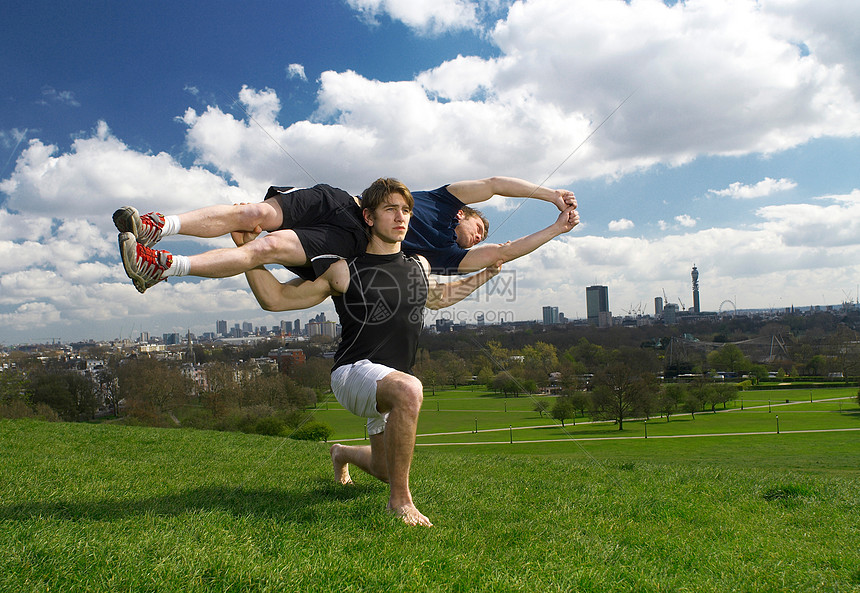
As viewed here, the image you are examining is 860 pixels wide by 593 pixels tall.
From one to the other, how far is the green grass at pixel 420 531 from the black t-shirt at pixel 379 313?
105cm

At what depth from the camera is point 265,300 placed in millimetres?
3977

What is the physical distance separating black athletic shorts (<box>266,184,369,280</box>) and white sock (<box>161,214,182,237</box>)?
28.8 inches

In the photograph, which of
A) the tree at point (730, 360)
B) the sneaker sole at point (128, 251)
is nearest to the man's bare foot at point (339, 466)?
the sneaker sole at point (128, 251)

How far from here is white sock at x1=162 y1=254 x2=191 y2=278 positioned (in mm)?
3309

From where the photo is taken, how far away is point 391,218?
13.2 ft

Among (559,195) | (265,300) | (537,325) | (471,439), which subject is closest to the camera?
(265,300)

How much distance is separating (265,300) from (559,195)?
114 inches

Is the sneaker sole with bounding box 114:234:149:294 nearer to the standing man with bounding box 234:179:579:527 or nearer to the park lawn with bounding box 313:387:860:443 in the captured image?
the standing man with bounding box 234:179:579:527

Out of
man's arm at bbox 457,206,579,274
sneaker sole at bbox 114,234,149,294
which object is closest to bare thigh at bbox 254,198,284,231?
sneaker sole at bbox 114,234,149,294

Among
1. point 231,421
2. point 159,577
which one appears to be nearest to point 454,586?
point 159,577

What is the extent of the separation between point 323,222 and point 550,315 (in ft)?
291

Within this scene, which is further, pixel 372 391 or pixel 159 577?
pixel 372 391

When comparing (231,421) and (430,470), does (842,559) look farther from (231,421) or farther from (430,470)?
(231,421)

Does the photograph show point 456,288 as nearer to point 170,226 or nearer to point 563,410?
point 170,226
